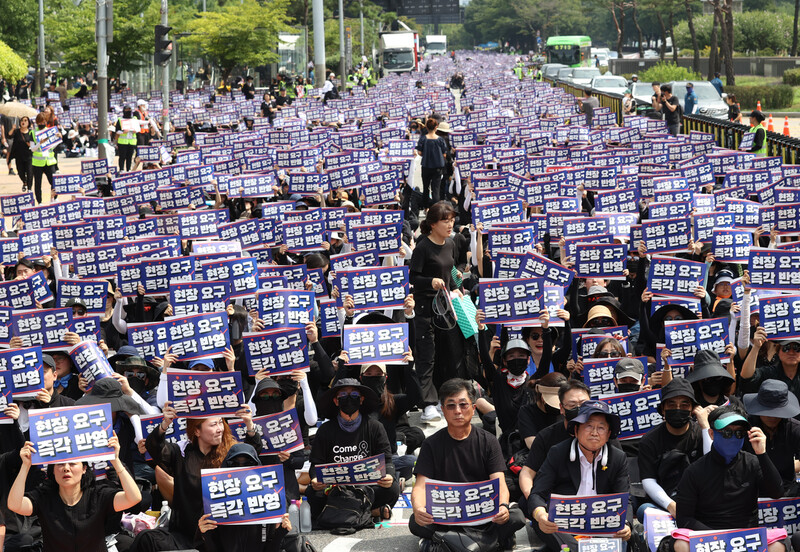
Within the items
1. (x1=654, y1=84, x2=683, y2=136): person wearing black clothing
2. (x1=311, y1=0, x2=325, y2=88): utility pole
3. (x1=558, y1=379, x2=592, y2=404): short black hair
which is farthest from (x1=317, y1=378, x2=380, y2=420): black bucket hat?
(x1=311, y1=0, x2=325, y2=88): utility pole

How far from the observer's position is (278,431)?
352 inches

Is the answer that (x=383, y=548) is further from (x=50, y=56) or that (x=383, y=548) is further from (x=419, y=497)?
(x=50, y=56)

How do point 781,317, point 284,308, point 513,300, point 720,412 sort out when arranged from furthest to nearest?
point 284,308 < point 513,300 < point 781,317 < point 720,412

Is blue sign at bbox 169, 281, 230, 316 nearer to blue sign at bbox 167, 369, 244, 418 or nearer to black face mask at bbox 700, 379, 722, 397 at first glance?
blue sign at bbox 167, 369, 244, 418

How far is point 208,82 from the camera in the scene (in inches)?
2894

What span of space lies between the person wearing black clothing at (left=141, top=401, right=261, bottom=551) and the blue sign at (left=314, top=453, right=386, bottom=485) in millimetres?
827

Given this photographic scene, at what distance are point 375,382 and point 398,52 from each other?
278ft

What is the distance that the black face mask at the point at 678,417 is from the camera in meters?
8.50

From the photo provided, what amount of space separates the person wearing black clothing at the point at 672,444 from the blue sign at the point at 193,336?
3784mm

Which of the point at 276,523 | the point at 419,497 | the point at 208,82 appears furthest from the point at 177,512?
the point at 208,82

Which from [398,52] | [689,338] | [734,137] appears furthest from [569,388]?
[398,52]

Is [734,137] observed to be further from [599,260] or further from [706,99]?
[599,260]

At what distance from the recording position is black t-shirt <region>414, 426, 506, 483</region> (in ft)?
27.4

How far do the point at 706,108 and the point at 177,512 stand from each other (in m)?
34.1
